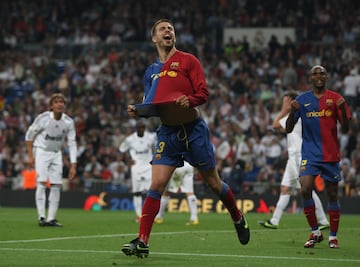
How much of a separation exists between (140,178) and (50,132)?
402cm

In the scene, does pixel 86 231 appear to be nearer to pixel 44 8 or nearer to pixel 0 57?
pixel 0 57

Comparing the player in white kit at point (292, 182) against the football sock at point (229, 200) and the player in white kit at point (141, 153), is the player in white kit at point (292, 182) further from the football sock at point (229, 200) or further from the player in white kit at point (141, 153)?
the football sock at point (229, 200)

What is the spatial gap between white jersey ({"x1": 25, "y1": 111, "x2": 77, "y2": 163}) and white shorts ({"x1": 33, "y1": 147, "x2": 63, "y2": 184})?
0.10 m

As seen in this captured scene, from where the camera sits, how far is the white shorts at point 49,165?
18.8 m

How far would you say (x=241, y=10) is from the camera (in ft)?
121

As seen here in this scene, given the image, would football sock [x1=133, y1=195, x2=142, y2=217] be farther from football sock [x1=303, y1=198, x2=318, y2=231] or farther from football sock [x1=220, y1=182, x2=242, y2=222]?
football sock [x1=220, y1=182, x2=242, y2=222]

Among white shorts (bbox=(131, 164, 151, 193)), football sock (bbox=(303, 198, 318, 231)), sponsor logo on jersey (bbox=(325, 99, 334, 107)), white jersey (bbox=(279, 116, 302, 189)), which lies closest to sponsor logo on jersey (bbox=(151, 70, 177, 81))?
sponsor logo on jersey (bbox=(325, 99, 334, 107))

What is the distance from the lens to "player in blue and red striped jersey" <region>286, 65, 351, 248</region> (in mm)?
13391

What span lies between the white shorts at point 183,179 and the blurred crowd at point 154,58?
20.7 feet

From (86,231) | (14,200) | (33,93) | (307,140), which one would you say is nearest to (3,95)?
(33,93)

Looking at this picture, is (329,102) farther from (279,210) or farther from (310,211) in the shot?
(279,210)

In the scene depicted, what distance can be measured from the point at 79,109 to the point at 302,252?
22470 millimetres

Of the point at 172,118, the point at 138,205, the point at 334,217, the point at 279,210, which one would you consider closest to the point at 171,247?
the point at 334,217

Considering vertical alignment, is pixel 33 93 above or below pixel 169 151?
above
